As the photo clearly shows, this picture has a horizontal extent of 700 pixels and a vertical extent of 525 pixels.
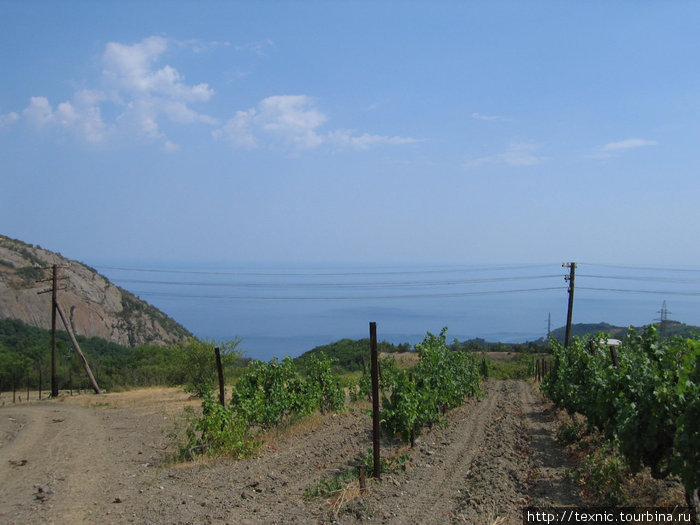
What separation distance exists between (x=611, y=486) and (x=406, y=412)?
4345 millimetres

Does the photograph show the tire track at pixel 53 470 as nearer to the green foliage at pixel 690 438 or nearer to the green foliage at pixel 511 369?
the green foliage at pixel 690 438

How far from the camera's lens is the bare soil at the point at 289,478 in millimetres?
6848

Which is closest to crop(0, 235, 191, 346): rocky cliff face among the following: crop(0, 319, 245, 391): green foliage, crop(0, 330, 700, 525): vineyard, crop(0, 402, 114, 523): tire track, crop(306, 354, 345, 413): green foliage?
crop(0, 319, 245, 391): green foliage

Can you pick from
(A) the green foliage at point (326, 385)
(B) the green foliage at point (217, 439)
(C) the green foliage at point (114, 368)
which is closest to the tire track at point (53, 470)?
(B) the green foliage at point (217, 439)

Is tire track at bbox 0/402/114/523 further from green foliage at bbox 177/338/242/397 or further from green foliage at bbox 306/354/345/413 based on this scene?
green foliage at bbox 177/338/242/397

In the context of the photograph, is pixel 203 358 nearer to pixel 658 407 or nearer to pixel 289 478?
pixel 289 478

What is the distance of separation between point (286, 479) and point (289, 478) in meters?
0.14

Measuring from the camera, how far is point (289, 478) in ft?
28.7

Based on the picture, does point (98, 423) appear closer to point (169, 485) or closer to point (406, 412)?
point (169, 485)

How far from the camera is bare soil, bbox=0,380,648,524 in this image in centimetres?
685

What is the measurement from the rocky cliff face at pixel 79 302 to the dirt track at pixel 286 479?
43.5m

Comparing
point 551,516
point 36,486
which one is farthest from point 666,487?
point 36,486

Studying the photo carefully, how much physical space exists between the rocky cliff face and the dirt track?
4352 cm

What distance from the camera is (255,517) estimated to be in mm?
6711
